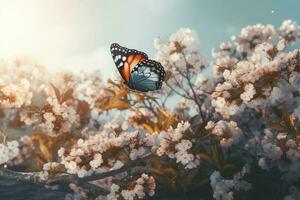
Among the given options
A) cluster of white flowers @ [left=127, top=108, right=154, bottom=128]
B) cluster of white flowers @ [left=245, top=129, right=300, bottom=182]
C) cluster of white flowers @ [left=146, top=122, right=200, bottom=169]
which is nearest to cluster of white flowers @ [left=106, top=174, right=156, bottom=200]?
cluster of white flowers @ [left=146, top=122, right=200, bottom=169]

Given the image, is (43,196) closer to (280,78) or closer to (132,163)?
(132,163)

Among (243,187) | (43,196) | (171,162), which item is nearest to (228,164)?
(243,187)

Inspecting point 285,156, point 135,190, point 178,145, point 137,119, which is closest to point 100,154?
point 135,190

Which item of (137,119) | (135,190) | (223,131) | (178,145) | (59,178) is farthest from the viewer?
(137,119)

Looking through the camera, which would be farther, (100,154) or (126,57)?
(126,57)

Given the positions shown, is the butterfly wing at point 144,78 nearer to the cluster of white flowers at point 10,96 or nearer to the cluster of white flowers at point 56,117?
the cluster of white flowers at point 56,117

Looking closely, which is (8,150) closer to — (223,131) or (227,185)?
(223,131)

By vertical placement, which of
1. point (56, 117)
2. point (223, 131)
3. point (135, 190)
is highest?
point (56, 117)

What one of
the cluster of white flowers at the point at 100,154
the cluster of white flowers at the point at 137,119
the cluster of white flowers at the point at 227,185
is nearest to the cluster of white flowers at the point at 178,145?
the cluster of white flowers at the point at 100,154
